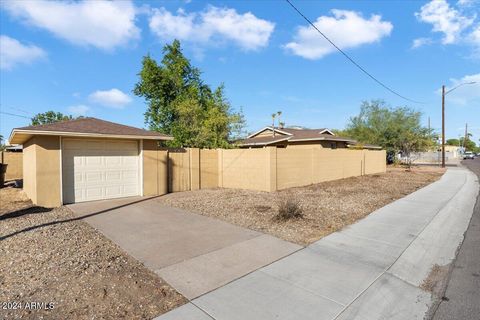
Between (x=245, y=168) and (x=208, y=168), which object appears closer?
(x=245, y=168)

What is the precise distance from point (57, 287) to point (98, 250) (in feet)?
4.89

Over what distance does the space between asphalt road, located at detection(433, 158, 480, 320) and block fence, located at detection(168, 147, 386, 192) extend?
8168mm

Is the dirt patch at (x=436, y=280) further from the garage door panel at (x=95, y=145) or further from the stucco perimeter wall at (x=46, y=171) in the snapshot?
the garage door panel at (x=95, y=145)

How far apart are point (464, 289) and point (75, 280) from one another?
18.6 ft

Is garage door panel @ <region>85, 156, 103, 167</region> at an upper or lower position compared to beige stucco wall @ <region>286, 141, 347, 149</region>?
lower

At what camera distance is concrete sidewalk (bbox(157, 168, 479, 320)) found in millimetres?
3516

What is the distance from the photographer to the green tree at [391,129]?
116 ft

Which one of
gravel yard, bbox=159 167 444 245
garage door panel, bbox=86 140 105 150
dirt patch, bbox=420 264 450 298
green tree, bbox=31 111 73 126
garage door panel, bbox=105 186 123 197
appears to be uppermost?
green tree, bbox=31 111 73 126

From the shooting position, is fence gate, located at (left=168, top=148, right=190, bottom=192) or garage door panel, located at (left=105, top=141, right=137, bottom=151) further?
fence gate, located at (left=168, top=148, right=190, bottom=192)

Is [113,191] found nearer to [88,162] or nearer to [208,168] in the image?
[88,162]

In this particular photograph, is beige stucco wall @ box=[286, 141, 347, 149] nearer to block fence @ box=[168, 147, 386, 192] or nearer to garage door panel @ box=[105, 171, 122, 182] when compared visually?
block fence @ box=[168, 147, 386, 192]

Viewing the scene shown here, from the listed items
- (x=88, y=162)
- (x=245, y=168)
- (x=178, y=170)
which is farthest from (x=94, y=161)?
(x=245, y=168)

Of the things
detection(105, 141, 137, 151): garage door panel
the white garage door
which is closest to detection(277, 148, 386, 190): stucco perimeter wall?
detection(105, 141, 137, 151): garage door panel

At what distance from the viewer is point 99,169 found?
11203 millimetres
